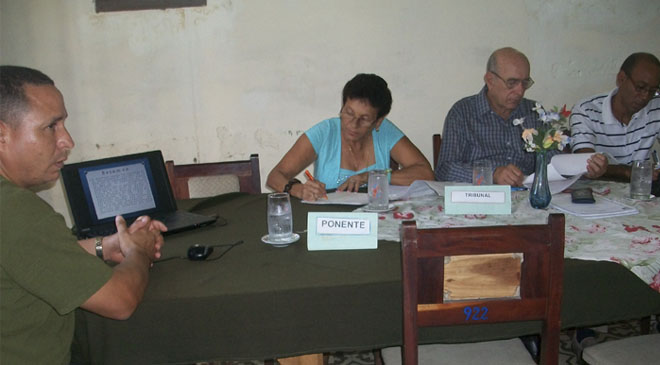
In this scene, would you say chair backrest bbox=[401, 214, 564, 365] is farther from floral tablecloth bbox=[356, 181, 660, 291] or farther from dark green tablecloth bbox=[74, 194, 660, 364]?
floral tablecloth bbox=[356, 181, 660, 291]

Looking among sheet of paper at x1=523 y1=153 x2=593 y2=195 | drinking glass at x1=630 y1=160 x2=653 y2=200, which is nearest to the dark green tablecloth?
drinking glass at x1=630 y1=160 x2=653 y2=200

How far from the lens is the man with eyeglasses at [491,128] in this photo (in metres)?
2.33

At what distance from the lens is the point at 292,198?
193 centimetres

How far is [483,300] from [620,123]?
206cm

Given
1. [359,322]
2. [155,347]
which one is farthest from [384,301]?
[155,347]

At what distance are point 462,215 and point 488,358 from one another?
464 millimetres

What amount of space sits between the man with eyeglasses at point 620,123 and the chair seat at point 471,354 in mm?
1552

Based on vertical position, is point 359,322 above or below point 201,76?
below

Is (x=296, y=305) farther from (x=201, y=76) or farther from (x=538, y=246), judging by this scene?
(x=201, y=76)

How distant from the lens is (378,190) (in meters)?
1.63

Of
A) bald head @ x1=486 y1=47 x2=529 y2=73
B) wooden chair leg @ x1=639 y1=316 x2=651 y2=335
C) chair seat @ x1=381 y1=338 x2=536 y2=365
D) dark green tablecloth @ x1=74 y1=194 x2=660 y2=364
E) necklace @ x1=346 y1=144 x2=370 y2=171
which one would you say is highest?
bald head @ x1=486 y1=47 x2=529 y2=73

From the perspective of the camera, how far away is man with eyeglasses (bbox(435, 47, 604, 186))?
233 centimetres

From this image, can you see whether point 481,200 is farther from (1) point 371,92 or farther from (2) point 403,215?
(1) point 371,92

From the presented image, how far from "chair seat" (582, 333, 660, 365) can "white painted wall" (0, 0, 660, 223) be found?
2.08 meters
